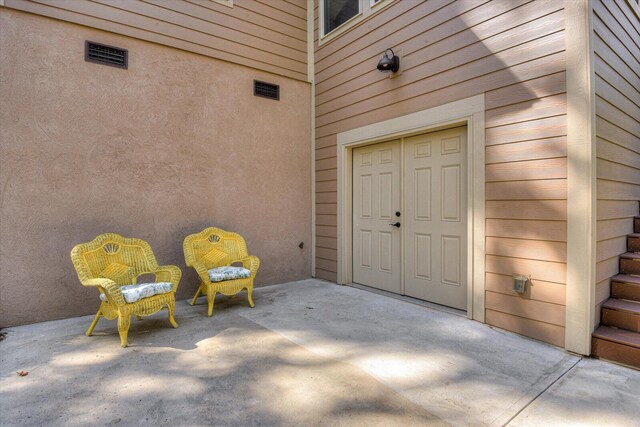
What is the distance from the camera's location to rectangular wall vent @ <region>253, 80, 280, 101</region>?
4.62 meters

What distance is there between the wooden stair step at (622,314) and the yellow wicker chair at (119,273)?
3.60 meters

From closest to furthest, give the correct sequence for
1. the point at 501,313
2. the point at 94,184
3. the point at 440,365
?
the point at 440,365, the point at 501,313, the point at 94,184

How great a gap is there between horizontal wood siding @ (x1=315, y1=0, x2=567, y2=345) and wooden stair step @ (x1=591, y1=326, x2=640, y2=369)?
0.22m

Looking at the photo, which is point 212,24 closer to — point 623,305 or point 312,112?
point 312,112

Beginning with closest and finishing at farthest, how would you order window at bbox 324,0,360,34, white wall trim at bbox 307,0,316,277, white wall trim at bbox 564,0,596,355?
white wall trim at bbox 564,0,596,355
window at bbox 324,0,360,34
white wall trim at bbox 307,0,316,277

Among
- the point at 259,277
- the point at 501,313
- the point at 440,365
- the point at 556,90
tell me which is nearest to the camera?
the point at 440,365

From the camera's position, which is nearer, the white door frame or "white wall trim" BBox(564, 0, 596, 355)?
"white wall trim" BBox(564, 0, 596, 355)

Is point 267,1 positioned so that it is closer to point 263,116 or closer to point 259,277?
point 263,116

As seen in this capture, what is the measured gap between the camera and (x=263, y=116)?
15.3 ft

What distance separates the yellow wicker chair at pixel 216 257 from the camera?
11.3ft

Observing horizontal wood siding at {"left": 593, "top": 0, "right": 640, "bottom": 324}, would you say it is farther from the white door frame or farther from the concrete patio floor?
the concrete patio floor

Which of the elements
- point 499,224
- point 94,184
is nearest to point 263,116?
point 94,184

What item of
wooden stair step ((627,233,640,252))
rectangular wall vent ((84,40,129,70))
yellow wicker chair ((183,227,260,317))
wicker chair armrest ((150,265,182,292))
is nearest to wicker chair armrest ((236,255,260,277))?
yellow wicker chair ((183,227,260,317))

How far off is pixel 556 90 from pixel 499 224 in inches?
45.5
